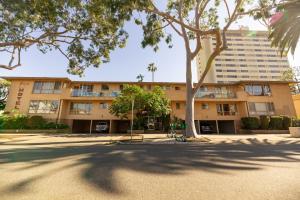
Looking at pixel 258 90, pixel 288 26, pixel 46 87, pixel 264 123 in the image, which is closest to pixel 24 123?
pixel 46 87

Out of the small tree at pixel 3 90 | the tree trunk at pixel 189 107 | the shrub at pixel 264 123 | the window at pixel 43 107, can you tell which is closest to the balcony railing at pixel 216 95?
the shrub at pixel 264 123

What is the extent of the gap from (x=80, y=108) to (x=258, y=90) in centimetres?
3172

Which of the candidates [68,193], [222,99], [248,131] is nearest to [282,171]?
[68,193]

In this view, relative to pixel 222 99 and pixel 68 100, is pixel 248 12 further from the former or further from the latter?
pixel 68 100

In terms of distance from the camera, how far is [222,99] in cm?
2648

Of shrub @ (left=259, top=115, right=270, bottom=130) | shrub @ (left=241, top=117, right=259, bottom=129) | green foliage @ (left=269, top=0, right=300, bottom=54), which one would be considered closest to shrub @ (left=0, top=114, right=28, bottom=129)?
shrub @ (left=241, top=117, right=259, bottom=129)

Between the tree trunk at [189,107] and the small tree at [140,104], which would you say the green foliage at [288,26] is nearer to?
the tree trunk at [189,107]

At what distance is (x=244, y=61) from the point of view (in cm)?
9012

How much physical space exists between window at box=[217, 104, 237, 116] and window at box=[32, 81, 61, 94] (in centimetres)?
2823

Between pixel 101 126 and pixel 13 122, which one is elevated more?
pixel 13 122

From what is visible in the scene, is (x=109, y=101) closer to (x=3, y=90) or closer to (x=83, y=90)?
(x=83, y=90)

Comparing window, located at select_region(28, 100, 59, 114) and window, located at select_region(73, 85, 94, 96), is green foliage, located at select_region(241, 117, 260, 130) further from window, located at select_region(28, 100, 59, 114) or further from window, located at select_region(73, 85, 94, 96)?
window, located at select_region(28, 100, 59, 114)

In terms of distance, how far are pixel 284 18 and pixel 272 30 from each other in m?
2.39

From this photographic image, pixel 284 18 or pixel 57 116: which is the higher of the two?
pixel 284 18
